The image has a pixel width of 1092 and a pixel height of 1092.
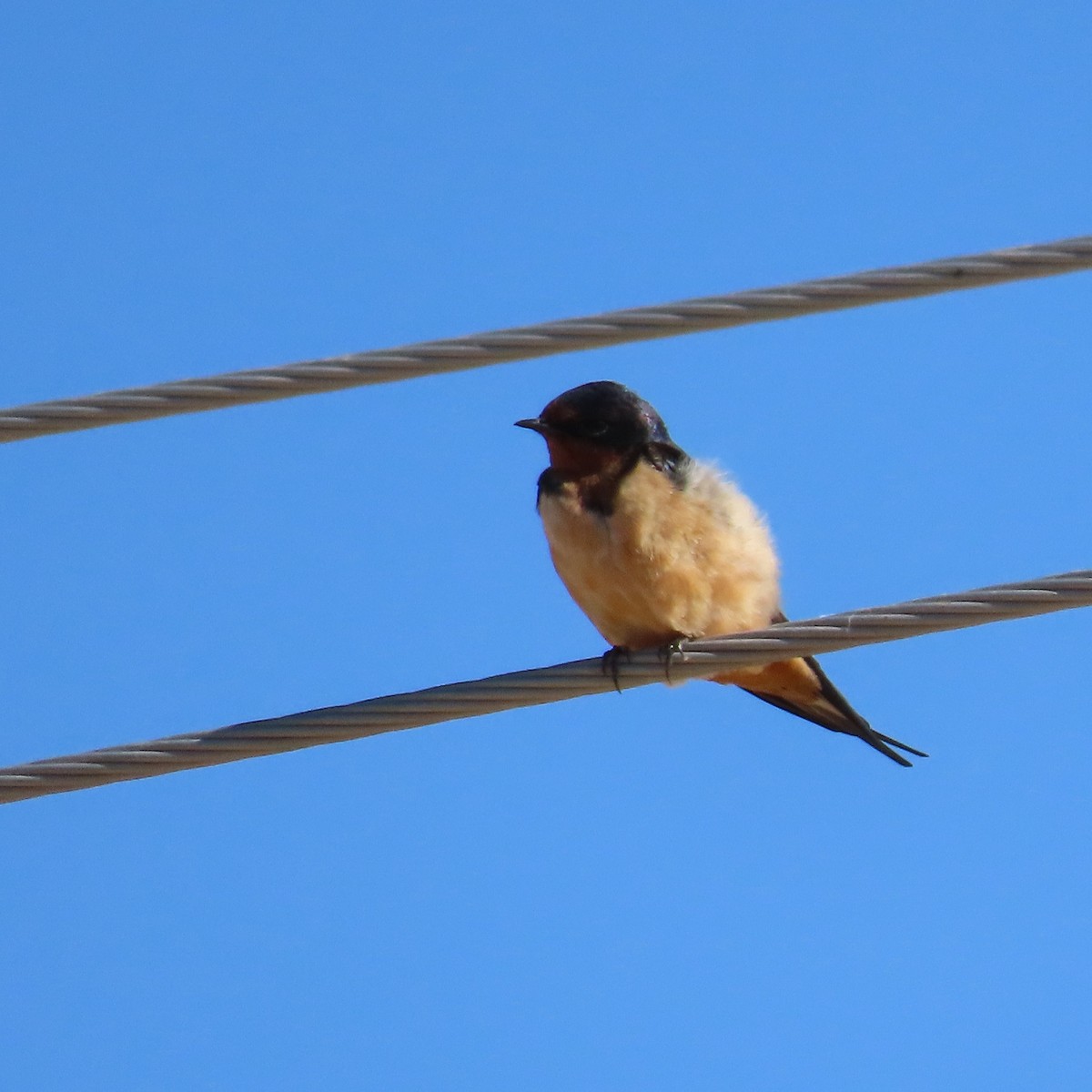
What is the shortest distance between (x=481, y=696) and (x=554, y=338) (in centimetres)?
67

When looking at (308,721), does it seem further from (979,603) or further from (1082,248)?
(1082,248)

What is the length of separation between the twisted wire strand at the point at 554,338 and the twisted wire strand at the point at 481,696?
56cm

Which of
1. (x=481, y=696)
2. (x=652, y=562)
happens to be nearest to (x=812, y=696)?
(x=652, y=562)

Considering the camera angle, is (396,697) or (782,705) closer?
(396,697)

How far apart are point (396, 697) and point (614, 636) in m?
1.36

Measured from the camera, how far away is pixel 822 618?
133 inches

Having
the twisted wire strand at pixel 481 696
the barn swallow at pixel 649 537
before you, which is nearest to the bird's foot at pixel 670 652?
the barn swallow at pixel 649 537

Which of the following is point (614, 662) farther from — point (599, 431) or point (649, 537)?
point (599, 431)

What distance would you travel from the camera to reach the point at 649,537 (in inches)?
181

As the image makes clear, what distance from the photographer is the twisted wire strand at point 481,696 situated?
3.26 meters

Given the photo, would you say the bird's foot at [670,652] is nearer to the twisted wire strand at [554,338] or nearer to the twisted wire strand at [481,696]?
the twisted wire strand at [481,696]

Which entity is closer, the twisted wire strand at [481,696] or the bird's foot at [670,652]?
the twisted wire strand at [481,696]

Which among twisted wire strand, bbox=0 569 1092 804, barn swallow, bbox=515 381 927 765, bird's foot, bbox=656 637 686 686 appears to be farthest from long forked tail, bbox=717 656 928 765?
twisted wire strand, bbox=0 569 1092 804

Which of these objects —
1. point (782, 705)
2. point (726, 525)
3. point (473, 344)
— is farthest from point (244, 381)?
point (782, 705)
